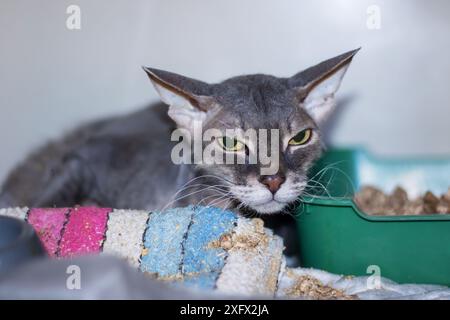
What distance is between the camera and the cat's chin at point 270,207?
1.64 meters

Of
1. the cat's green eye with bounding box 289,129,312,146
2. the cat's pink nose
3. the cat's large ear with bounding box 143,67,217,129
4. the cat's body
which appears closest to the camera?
the cat's pink nose

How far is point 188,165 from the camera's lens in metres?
1.91

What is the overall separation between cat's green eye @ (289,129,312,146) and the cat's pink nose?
220mm

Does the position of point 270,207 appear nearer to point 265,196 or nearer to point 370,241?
point 265,196

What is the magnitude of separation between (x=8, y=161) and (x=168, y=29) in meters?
0.90

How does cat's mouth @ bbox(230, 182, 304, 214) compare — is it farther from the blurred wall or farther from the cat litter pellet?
the blurred wall

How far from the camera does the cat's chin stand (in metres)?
1.64

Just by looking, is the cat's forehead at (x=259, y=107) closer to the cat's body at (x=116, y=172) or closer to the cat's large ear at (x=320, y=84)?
the cat's large ear at (x=320, y=84)

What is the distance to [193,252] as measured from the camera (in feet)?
5.05

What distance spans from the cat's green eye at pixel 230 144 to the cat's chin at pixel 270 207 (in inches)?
7.3

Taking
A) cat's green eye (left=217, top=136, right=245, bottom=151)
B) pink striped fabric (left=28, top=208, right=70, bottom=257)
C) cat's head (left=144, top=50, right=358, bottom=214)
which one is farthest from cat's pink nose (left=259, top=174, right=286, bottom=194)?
pink striped fabric (left=28, top=208, right=70, bottom=257)

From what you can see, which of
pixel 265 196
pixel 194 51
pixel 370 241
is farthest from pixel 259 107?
pixel 194 51

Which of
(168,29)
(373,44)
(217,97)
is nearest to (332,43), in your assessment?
(373,44)

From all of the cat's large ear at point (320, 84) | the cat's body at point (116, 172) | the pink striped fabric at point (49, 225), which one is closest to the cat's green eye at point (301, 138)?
the cat's large ear at point (320, 84)
